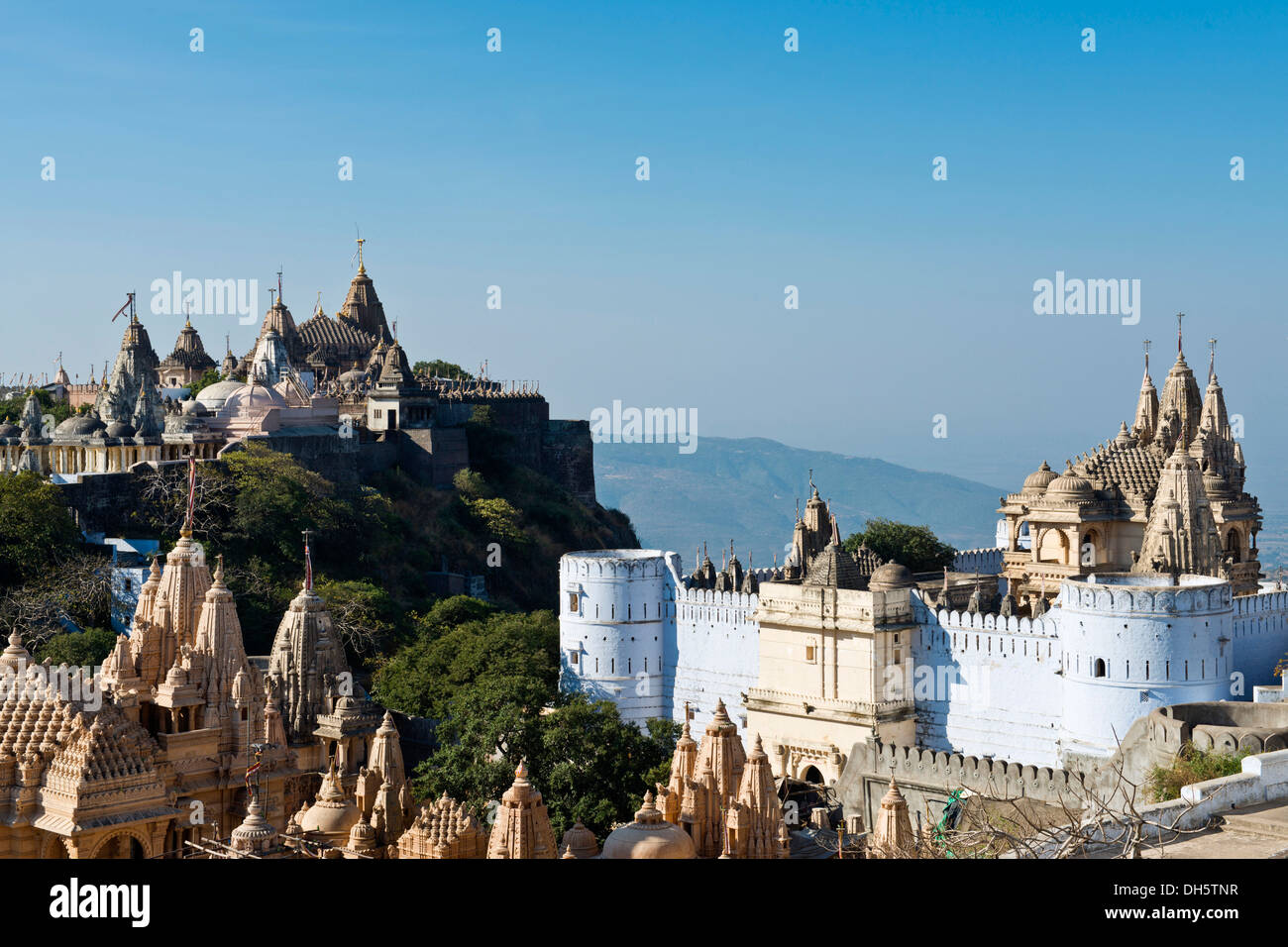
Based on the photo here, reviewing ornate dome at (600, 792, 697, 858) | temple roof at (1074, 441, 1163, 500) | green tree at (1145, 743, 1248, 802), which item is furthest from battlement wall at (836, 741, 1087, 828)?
temple roof at (1074, 441, 1163, 500)

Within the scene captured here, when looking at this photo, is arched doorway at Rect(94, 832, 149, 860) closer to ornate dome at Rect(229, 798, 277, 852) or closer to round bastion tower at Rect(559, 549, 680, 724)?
ornate dome at Rect(229, 798, 277, 852)

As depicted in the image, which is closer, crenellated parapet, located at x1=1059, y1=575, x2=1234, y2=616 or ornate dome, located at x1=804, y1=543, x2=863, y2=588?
crenellated parapet, located at x1=1059, y1=575, x2=1234, y2=616

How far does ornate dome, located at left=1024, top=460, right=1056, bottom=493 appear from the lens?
2023 inches

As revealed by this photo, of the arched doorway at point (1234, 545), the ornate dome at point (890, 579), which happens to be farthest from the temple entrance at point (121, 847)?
the arched doorway at point (1234, 545)

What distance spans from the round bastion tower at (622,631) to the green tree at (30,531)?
1614 centimetres

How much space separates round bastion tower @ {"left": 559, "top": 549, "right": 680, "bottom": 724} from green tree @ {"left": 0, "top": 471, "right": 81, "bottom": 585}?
53.0 feet

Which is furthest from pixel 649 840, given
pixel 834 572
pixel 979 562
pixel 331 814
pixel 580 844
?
pixel 979 562

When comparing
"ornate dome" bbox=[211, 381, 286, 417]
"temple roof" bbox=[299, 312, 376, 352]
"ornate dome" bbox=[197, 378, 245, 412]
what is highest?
"temple roof" bbox=[299, 312, 376, 352]

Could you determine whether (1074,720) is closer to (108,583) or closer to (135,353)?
(108,583)

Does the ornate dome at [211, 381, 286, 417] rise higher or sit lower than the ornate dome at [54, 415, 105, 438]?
higher

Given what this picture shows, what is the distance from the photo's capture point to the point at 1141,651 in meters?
37.0

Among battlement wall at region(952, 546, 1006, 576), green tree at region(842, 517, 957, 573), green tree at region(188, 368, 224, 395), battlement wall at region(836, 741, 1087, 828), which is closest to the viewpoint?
battlement wall at region(836, 741, 1087, 828)

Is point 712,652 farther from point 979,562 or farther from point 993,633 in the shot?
point 979,562

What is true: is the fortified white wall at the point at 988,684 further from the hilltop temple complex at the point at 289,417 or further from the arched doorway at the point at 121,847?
the hilltop temple complex at the point at 289,417
